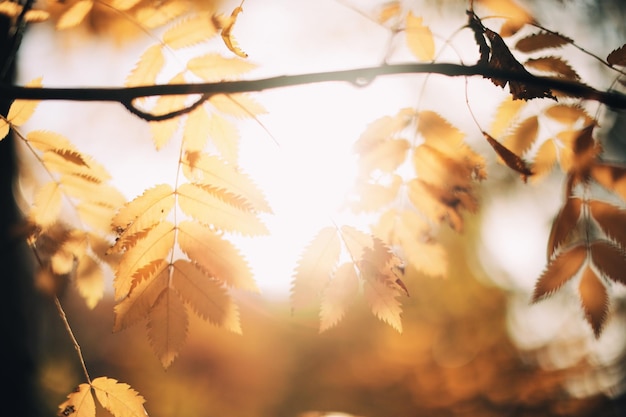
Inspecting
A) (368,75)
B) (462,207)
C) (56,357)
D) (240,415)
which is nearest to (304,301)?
(368,75)

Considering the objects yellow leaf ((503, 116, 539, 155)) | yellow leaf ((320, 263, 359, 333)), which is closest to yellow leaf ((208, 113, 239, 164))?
yellow leaf ((320, 263, 359, 333))

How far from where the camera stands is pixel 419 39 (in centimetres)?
133

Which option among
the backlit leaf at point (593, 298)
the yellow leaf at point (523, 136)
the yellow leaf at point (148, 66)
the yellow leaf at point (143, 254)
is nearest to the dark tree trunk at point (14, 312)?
the yellow leaf at point (148, 66)

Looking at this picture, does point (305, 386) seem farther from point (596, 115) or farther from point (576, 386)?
point (596, 115)

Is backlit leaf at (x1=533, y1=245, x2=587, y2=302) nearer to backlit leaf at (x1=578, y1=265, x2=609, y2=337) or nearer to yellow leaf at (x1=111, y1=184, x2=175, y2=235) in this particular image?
backlit leaf at (x1=578, y1=265, x2=609, y2=337)

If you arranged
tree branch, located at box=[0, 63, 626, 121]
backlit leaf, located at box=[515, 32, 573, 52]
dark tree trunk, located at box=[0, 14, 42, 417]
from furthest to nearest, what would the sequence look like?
dark tree trunk, located at box=[0, 14, 42, 417], backlit leaf, located at box=[515, 32, 573, 52], tree branch, located at box=[0, 63, 626, 121]

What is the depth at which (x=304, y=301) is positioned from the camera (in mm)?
995

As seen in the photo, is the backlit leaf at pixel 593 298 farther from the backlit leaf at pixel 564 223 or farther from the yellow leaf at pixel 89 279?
the yellow leaf at pixel 89 279

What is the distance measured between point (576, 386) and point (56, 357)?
21.1ft

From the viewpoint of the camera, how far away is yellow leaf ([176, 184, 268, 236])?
100cm

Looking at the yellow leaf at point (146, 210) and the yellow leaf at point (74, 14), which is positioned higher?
the yellow leaf at point (74, 14)

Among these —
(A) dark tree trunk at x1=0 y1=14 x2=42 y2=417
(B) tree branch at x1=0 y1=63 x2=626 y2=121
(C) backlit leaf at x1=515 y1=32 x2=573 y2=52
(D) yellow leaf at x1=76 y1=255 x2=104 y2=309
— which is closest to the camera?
(B) tree branch at x1=0 y1=63 x2=626 y2=121

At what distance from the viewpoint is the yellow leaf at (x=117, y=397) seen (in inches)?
42.3

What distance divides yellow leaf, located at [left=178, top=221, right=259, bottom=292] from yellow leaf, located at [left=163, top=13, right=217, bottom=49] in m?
0.56
